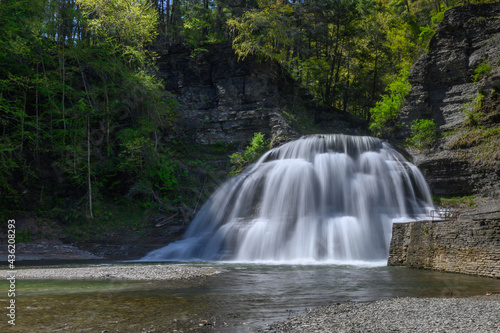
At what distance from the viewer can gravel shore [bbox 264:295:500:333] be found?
18.1 ft

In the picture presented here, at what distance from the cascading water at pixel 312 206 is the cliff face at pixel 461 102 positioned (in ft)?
6.40

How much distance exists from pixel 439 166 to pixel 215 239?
46.6 feet

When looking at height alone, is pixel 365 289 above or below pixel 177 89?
below

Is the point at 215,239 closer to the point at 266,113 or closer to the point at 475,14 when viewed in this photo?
the point at 266,113

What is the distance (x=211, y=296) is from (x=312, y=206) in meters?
13.3

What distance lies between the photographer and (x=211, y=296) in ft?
27.2

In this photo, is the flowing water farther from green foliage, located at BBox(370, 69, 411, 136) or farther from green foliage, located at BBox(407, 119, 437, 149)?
green foliage, located at BBox(370, 69, 411, 136)

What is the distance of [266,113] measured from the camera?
29969mm

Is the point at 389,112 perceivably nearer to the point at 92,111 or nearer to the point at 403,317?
the point at 92,111

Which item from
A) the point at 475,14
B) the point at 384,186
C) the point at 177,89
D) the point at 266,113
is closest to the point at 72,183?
the point at 177,89

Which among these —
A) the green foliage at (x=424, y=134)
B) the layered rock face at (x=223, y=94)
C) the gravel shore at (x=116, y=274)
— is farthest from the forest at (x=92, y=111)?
the gravel shore at (x=116, y=274)

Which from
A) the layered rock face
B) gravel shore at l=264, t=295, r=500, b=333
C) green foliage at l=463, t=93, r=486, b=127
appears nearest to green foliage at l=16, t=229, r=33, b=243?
the layered rock face

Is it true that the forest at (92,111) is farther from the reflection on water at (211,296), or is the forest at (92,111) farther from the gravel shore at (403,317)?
the gravel shore at (403,317)

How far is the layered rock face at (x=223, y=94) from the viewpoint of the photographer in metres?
30.0
